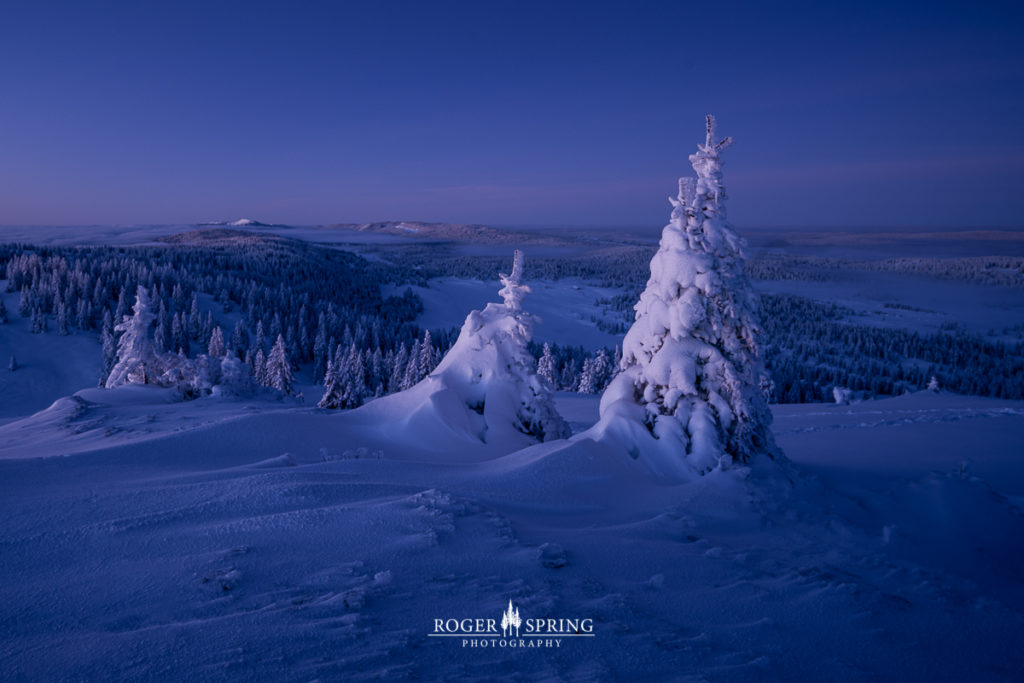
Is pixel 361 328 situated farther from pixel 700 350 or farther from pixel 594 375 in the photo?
pixel 700 350

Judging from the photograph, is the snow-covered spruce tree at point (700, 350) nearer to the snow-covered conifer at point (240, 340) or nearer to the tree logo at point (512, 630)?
the tree logo at point (512, 630)

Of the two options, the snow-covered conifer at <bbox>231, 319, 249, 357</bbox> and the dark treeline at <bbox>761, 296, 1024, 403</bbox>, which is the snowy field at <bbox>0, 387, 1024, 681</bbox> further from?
the snow-covered conifer at <bbox>231, 319, 249, 357</bbox>

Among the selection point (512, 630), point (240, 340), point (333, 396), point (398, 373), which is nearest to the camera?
point (512, 630)

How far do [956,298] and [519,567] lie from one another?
360 feet

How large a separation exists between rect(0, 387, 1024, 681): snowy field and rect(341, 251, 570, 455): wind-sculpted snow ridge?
5.05 metres

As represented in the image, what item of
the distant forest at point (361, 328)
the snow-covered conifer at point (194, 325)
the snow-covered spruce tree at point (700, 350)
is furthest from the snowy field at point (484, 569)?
the snow-covered conifer at point (194, 325)

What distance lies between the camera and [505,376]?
14.9 meters

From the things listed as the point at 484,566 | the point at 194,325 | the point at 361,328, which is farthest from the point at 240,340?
the point at 484,566

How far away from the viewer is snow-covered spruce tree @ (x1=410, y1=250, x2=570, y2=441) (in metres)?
14.7

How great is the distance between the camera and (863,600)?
5273 millimetres

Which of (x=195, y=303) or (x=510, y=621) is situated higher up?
(x=510, y=621)

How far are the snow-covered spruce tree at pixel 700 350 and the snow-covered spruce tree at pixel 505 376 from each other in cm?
459

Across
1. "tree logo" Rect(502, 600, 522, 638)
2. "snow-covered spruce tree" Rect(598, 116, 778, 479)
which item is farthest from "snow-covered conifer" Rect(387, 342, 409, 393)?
"tree logo" Rect(502, 600, 522, 638)

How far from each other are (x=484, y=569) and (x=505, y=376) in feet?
33.4
